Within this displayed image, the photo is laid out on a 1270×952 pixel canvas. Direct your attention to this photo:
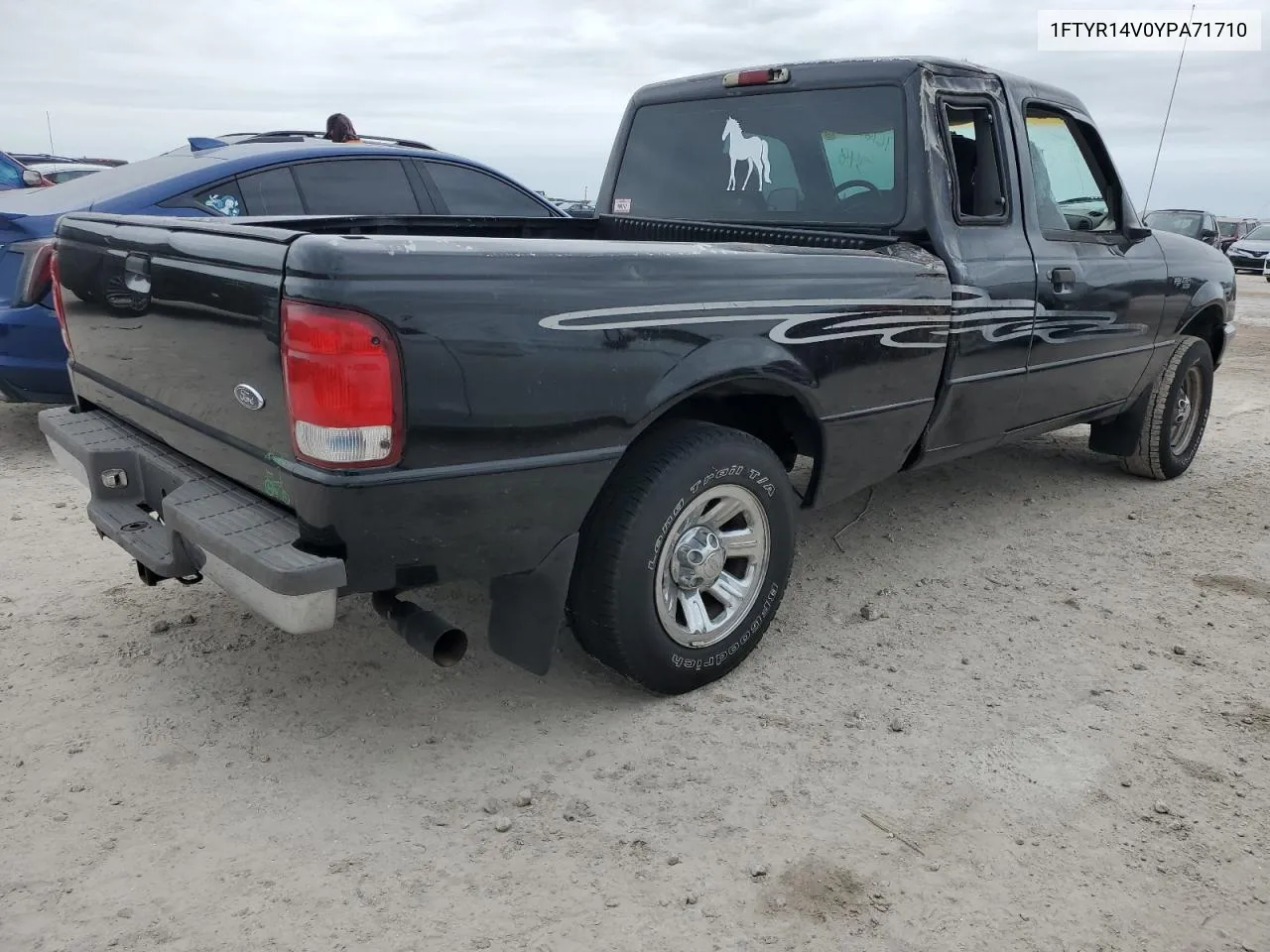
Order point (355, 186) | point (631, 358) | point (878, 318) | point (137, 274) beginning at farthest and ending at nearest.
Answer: point (355, 186) < point (878, 318) < point (137, 274) < point (631, 358)

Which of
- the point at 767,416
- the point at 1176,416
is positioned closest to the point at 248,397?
the point at 767,416

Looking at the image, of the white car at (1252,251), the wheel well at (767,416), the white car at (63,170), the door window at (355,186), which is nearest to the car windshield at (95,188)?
the door window at (355,186)

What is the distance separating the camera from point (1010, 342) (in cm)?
393

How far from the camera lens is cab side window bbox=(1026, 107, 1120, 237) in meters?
4.17

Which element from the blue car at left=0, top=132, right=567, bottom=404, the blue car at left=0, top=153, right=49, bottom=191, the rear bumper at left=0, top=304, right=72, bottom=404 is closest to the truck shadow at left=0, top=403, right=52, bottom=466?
the rear bumper at left=0, top=304, right=72, bottom=404

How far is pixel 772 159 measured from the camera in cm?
404

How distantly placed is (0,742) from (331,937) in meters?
1.31

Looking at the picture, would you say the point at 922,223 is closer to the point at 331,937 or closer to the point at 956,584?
the point at 956,584

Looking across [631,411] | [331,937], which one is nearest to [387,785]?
[331,937]

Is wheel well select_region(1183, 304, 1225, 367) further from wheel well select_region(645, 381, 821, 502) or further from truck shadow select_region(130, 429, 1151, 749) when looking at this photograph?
wheel well select_region(645, 381, 821, 502)

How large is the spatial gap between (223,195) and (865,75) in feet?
11.6

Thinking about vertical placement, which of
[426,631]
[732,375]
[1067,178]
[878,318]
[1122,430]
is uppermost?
[1067,178]

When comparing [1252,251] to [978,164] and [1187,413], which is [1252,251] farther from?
[978,164]

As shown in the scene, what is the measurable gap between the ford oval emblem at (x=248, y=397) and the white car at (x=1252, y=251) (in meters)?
24.9
